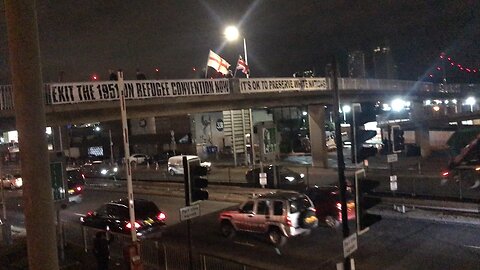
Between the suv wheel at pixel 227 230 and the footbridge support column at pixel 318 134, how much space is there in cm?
2547

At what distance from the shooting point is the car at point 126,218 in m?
18.3

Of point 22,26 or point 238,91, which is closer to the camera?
point 22,26

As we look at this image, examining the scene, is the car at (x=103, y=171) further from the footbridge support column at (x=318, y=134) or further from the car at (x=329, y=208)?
the car at (x=329, y=208)

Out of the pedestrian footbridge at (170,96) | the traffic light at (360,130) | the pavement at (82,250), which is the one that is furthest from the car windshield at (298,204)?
the traffic light at (360,130)

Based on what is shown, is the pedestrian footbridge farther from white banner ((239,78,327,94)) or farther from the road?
the road

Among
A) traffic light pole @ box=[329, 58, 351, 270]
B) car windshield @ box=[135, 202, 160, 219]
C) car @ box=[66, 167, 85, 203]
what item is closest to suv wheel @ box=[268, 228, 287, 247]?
car windshield @ box=[135, 202, 160, 219]

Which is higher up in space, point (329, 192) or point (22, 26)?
point (22, 26)

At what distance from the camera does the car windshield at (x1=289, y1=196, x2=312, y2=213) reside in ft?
55.0

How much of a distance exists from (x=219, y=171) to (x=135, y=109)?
70.8 feet

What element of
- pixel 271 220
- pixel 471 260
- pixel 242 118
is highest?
pixel 242 118

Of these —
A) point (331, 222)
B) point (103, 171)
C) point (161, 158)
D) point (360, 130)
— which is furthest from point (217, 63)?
point (161, 158)

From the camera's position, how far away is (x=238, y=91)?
93.5 ft

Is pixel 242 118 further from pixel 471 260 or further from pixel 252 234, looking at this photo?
pixel 471 260

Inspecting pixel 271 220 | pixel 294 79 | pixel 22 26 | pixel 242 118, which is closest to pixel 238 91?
pixel 294 79
